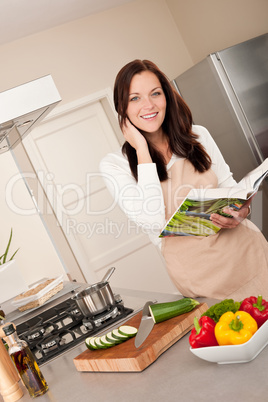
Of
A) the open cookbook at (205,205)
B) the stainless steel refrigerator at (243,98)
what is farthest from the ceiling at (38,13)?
the open cookbook at (205,205)

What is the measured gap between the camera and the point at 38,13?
3.68 m

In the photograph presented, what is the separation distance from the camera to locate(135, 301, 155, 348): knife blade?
1360mm

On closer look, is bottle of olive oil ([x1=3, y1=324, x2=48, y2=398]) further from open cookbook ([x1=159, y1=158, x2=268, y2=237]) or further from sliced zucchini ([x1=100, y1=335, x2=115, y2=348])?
open cookbook ([x1=159, y1=158, x2=268, y2=237])

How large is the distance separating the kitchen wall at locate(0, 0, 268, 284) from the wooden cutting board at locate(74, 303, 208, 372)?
9.96 feet

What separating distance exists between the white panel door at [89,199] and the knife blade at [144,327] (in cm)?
298

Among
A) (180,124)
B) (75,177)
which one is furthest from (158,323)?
(75,177)

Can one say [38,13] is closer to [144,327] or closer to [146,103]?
[146,103]

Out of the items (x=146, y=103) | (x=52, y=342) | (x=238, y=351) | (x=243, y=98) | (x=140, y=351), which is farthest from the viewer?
(x=243, y=98)

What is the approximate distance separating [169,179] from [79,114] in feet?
8.92

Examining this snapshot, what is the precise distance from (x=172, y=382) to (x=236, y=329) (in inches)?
7.7

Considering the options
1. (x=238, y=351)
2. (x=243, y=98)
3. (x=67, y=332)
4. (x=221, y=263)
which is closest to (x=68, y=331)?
(x=67, y=332)

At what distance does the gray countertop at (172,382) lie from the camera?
1.01 metres

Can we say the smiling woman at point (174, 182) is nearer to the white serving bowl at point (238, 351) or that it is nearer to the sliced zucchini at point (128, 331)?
the sliced zucchini at point (128, 331)

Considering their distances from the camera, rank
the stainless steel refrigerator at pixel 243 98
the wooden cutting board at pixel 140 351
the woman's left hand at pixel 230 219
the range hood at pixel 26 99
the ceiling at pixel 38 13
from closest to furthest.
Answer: the wooden cutting board at pixel 140 351 → the range hood at pixel 26 99 → the woman's left hand at pixel 230 219 → the ceiling at pixel 38 13 → the stainless steel refrigerator at pixel 243 98
